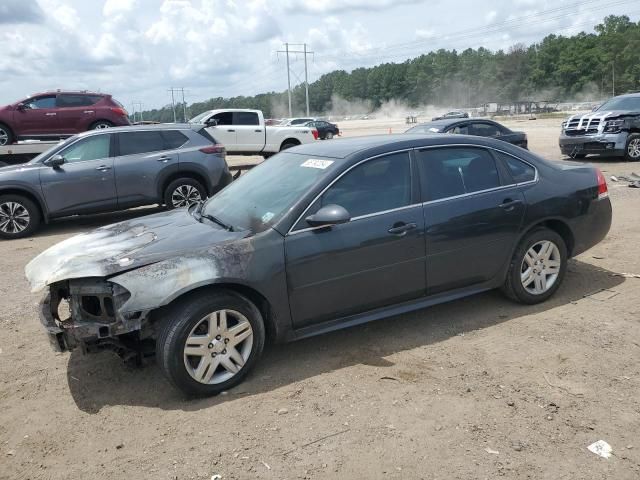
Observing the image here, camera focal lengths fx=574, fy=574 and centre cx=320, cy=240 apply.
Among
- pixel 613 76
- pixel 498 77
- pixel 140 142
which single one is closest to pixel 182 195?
pixel 140 142

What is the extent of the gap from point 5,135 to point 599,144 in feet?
47.7

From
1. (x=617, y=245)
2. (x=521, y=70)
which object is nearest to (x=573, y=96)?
(x=521, y=70)

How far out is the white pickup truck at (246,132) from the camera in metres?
17.9

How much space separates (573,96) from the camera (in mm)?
93062

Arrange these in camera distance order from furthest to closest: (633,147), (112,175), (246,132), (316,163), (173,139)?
(246,132) < (633,147) < (173,139) < (112,175) < (316,163)

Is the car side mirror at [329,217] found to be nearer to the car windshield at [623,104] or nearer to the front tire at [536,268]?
the front tire at [536,268]

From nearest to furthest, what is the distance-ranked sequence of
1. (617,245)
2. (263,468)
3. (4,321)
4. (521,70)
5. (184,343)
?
1. (263,468)
2. (184,343)
3. (4,321)
4. (617,245)
5. (521,70)

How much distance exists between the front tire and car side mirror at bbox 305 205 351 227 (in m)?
1.80

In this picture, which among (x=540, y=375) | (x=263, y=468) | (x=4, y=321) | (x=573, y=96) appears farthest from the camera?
Answer: (x=573, y=96)

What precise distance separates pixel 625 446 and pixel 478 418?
2.51ft

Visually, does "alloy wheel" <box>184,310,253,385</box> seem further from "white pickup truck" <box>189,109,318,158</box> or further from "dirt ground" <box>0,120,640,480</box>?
"white pickup truck" <box>189,109,318,158</box>

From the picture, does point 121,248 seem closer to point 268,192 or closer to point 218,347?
point 218,347

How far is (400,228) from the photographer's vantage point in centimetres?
427

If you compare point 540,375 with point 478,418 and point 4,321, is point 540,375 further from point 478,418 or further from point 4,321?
point 4,321
